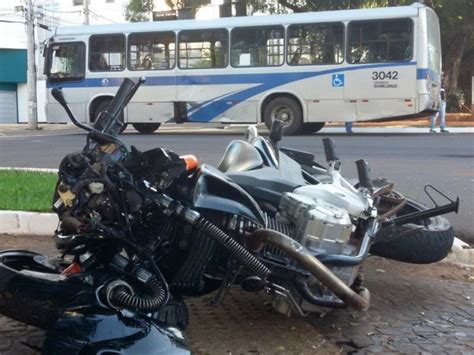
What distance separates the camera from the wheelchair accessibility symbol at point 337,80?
56.9 feet

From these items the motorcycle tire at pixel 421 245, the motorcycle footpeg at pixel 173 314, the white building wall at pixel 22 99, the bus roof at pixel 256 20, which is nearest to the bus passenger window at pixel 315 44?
the bus roof at pixel 256 20

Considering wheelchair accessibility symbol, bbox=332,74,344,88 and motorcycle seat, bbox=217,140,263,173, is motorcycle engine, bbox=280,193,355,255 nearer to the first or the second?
motorcycle seat, bbox=217,140,263,173

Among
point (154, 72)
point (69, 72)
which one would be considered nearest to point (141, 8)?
point (69, 72)

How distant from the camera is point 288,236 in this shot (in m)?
3.07

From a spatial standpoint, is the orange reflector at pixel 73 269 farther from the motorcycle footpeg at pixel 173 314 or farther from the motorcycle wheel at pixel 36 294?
the motorcycle footpeg at pixel 173 314

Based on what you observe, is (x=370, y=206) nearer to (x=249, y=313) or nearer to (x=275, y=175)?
(x=275, y=175)

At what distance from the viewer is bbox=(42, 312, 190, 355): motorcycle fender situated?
240 cm

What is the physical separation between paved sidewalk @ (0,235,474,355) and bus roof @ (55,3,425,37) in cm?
1350

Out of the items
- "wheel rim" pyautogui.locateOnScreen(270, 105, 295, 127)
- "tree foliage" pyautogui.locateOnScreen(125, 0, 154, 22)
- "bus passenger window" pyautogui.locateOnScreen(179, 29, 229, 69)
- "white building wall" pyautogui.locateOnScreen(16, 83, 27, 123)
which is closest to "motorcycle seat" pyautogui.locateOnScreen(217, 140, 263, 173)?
"wheel rim" pyautogui.locateOnScreen(270, 105, 295, 127)

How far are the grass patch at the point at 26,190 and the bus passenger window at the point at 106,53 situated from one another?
11.0 metres

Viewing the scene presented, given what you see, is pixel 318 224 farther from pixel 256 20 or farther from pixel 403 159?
pixel 256 20

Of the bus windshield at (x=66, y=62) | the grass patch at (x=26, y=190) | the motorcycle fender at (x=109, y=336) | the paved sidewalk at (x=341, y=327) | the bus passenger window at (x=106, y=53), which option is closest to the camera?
the motorcycle fender at (x=109, y=336)

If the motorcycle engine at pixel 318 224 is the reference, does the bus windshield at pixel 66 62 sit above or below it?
above

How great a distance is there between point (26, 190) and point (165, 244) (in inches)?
179
